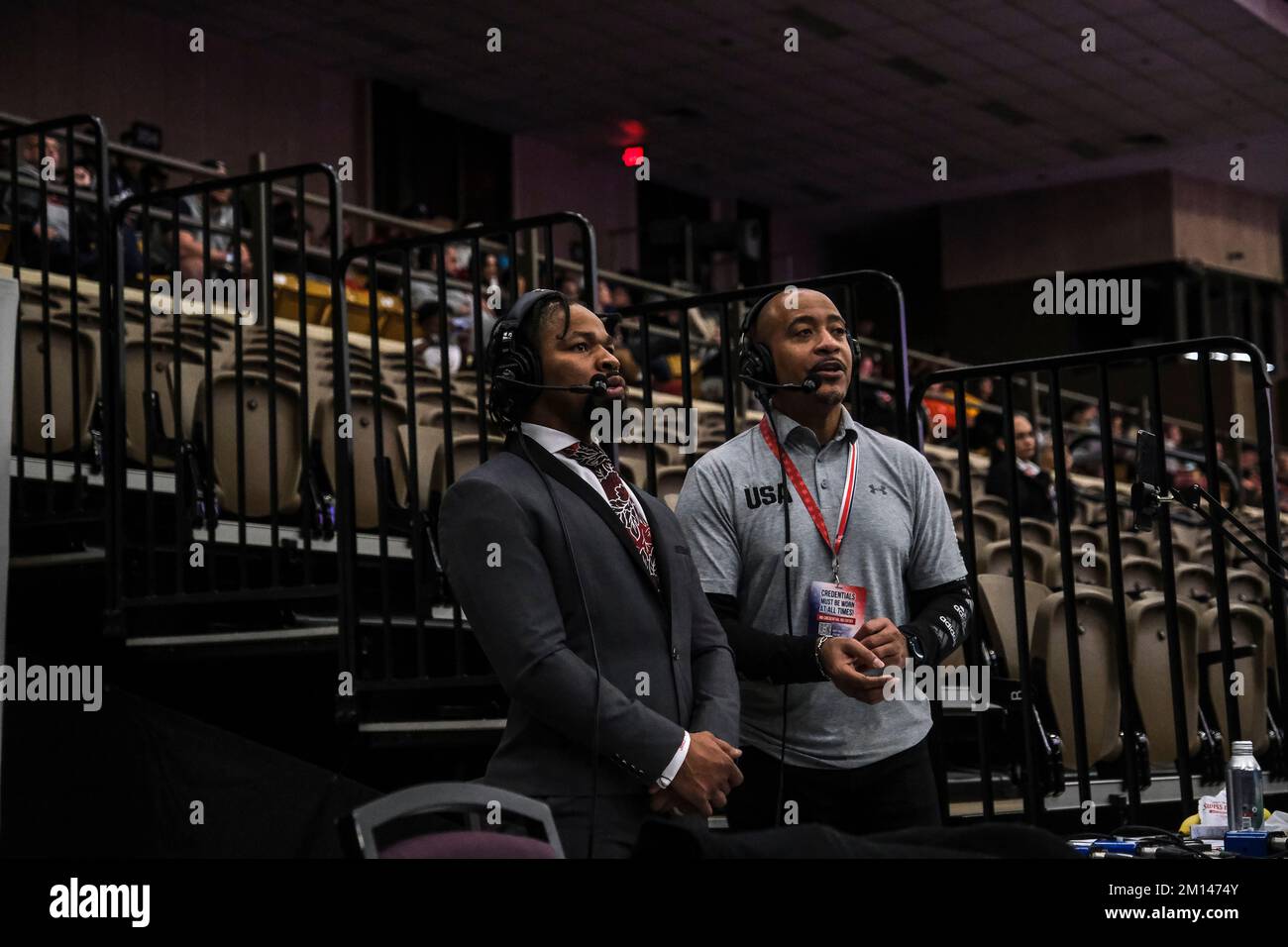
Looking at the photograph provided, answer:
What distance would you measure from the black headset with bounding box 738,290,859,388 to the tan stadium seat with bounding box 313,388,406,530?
1686 mm

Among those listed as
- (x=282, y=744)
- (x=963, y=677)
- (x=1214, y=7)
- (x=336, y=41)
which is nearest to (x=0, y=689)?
(x=282, y=744)

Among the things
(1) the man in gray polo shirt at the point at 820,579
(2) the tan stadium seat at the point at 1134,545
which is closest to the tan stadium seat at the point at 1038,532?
(2) the tan stadium seat at the point at 1134,545

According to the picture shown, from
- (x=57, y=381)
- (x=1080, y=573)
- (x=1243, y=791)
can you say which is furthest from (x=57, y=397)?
(x=1080, y=573)

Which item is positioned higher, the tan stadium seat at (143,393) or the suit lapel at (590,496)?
the tan stadium seat at (143,393)

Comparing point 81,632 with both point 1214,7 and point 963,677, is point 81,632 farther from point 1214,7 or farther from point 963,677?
point 1214,7

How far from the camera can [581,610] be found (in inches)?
84.0

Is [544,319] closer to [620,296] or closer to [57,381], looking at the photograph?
[57,381]

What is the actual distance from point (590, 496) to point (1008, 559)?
112 inches

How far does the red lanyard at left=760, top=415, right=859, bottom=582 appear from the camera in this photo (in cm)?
244

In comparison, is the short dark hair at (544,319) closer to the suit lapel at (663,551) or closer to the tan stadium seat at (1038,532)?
the suit lapel at (663,551)

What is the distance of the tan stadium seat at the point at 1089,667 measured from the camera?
11.6ft

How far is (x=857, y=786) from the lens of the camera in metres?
2.32

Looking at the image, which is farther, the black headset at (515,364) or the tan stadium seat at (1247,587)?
the tan stadium seat at (1247,587)
